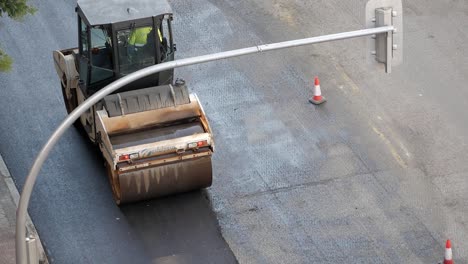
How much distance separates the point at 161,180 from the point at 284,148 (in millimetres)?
2879

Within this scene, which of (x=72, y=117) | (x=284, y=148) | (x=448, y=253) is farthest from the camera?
(x=284, y=148)

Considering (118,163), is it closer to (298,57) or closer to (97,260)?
(97,260)

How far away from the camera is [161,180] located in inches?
687

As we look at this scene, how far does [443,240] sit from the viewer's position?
17.0 m

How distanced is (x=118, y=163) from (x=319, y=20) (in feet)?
27.1

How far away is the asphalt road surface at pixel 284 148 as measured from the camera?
17.0 metres

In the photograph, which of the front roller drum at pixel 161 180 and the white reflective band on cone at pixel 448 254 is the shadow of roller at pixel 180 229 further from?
the white reflective band on cone at pixel 448 254

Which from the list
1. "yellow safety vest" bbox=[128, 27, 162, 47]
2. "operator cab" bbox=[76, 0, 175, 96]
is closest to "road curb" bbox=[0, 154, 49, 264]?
"operator cab" bbox=[76, 0, 175, 96]

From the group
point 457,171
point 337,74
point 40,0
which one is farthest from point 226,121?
point 40,0

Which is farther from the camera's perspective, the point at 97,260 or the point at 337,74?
the point at 337,74

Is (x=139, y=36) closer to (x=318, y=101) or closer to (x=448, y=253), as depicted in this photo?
(x=318, y=101)

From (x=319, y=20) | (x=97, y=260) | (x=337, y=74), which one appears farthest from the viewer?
(x=319, y=20)

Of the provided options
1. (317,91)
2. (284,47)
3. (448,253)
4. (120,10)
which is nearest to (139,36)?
(120,10)

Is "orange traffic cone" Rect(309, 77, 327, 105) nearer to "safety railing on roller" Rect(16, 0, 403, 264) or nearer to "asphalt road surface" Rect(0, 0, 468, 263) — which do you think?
"asphalt road surface" Rect(0, 0, 468, 263)
